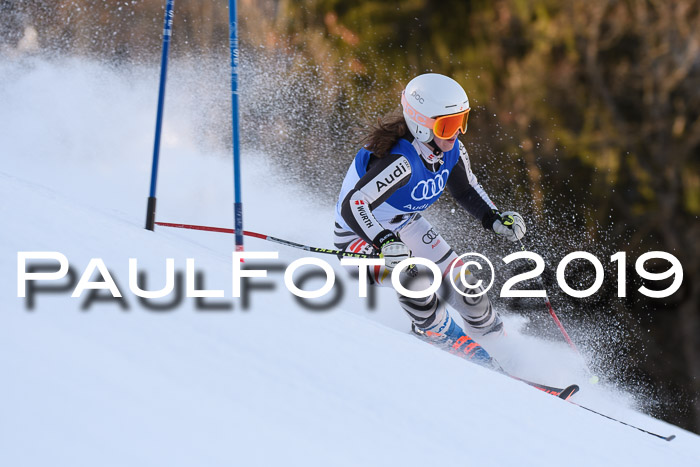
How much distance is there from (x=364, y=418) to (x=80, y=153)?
7.00 m

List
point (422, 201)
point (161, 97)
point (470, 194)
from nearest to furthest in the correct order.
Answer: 1. point (161, 97)
2. point (422, 201)
3. point (470, 194)

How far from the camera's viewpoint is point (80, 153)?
7836mm

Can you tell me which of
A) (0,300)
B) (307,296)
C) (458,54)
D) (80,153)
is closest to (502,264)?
(80,153)

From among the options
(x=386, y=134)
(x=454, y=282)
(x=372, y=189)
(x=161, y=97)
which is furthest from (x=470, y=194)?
(x=161, y=97)

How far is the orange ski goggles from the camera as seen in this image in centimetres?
352

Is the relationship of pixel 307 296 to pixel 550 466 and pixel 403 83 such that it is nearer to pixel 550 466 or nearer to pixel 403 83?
pixel 550 466

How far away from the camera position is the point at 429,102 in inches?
139

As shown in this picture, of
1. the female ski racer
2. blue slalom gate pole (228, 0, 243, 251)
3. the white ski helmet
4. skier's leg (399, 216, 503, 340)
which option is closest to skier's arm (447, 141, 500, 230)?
the female ski racer

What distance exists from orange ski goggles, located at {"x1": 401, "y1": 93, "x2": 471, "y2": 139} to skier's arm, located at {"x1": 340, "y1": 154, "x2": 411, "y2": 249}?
0.70 ft

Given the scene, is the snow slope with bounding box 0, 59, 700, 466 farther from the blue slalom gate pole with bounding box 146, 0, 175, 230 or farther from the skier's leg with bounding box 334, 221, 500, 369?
the skier's leg with bounding box 334, 221, 500, 369

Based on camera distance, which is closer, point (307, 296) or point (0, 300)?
point (0, 300)

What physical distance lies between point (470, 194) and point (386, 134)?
0.80 metres

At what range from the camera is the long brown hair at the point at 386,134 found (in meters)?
3.65

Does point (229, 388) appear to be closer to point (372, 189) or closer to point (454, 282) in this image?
point (372, 189)
